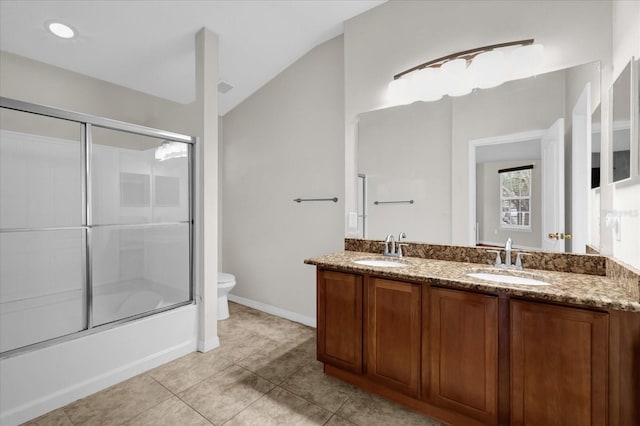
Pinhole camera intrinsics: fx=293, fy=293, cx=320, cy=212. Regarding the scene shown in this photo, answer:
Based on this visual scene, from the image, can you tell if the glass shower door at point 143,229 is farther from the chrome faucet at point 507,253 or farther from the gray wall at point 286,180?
the chrome faucet at point 507,253

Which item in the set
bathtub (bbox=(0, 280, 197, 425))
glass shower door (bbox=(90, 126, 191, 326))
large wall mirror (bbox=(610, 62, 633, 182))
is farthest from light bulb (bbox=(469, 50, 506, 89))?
bathtub (bbox=(0, 280, 197, 425))

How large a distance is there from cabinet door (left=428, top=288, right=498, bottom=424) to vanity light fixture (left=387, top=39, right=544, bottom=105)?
140 centimetres

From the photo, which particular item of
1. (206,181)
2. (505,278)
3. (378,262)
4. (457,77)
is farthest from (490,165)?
(206,181)

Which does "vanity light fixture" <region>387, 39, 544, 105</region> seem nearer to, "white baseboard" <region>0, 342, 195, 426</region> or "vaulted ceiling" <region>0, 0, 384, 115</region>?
"vaulted ceiling" <region>0, 0, 384, 115</region>

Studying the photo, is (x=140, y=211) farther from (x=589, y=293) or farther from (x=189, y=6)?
(x=589, y=293)

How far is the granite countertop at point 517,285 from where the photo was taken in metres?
1.20

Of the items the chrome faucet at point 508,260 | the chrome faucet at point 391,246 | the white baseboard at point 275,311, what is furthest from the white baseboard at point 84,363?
the chrome faucet at point 508,260

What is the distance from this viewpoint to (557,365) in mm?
1290

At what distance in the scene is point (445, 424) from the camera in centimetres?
165

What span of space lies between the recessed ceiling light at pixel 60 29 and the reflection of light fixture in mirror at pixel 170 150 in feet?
3.39

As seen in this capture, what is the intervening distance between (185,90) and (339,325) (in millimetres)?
2918

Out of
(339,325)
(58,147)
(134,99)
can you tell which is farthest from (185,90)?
(339,325)

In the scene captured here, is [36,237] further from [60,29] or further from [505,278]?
[505,278]

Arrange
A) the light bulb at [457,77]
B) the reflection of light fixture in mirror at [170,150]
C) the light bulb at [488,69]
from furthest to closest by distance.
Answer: the reflection of light fixture in mirror at [170,150], the light bulb at [457,77], the light bulb at [488,69]
